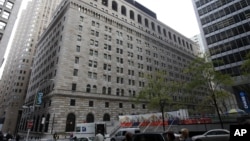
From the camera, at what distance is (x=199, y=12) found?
162 ft

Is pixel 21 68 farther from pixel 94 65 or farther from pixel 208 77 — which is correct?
pixel 208 77

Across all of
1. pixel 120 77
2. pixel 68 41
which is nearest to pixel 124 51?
pixel 120 77

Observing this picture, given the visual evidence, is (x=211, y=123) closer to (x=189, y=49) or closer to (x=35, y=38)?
(x=189, y=49)

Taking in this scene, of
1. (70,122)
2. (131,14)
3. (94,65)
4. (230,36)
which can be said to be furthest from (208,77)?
(131,14)

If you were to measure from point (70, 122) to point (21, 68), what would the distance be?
69.6m

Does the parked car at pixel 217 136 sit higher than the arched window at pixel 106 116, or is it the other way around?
the arched window at pixel 106 116

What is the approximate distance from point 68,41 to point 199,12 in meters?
37.4

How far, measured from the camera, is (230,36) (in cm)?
4181

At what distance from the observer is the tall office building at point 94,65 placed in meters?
39.8

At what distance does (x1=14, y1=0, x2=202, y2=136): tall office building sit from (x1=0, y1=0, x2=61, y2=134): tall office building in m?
33.2

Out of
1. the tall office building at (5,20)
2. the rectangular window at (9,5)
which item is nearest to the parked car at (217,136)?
the tall office building at (5,20)

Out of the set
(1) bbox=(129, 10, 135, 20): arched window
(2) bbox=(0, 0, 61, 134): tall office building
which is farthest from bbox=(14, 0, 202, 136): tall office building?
(2) bbox=(0, 0, 61, 134): tall office building

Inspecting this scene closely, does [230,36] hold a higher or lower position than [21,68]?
lower

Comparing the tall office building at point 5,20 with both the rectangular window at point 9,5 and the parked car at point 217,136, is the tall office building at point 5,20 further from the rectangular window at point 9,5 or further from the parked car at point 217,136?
the parked car at point 217,136
